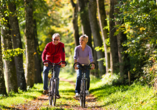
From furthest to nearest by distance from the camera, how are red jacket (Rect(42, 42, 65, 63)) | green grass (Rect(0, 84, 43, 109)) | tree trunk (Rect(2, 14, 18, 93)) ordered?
tree trunk (Rect(2, 14, 18, 93)), red jacket (Rect(42, 42, 65, 63)), green grass (Rect(0, 84, 43, 109))

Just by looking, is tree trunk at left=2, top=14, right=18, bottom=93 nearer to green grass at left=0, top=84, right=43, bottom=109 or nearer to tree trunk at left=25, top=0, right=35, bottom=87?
green grass at left=0, top=84, right=43, bottom=109

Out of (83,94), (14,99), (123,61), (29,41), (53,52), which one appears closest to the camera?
(83,94)

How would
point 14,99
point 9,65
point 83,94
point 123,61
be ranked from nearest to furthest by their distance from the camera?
point 83,94
point 14,99
point 9,65
point 123,61

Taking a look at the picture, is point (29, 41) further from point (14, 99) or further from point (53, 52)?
point (53, 52)

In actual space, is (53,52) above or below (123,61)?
above

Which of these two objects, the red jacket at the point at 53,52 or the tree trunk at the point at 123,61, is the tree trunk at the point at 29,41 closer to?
the red jacket at the point at 53,52

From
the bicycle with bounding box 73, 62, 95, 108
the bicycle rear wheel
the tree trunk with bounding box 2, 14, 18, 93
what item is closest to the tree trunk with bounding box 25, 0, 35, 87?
the tree trunk with bounding box 2, 14, 18, 93

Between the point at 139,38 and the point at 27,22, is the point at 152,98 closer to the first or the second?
the point at 139,38

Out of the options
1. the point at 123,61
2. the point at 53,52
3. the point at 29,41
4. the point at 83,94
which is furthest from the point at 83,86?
the point at 29,41

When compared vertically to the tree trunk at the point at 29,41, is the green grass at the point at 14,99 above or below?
below

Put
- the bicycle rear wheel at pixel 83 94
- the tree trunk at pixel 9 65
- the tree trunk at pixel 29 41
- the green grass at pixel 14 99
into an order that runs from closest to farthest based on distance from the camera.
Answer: the bicycle rear wheel at pixel 83 94, the green grass at pixel 14 99, the tree trunk at pixel 9 65, the tree trunk at pixel 29 41

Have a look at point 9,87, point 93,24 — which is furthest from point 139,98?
point 93,24

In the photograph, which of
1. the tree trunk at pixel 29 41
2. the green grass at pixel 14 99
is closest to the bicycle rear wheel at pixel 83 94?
the green grass at pixel 14 99

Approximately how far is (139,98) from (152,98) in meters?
0.58
